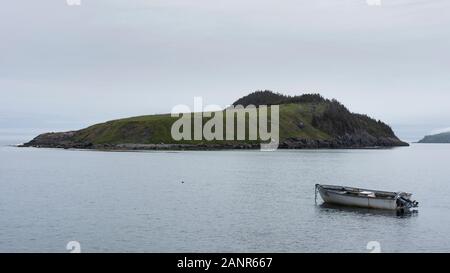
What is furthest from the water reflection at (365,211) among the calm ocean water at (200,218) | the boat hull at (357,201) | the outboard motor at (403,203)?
the outboard motor at (403,203)

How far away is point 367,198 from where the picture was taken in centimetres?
7838

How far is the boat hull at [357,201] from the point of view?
76625 mm

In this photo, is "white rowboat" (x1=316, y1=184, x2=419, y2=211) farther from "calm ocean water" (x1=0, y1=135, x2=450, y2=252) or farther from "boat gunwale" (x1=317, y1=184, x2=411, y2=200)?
A: "calm ocean water" (x1=0, y1=135, x2=450, y2=252)

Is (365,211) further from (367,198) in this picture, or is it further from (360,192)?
(360,192)

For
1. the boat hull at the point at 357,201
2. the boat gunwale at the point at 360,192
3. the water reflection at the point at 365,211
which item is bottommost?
the water reflection at the point at 365,211

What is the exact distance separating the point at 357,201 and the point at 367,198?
1.78 metres

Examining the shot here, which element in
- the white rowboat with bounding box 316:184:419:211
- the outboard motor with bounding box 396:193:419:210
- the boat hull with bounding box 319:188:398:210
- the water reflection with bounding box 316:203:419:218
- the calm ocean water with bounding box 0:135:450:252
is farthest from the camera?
the boat hull with bounding box 319:188:398:210

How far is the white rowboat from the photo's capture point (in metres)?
76.1

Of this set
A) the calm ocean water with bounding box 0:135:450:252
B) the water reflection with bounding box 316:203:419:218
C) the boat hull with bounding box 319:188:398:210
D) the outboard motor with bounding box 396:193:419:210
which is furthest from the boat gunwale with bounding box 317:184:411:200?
the calm ocean water with bounding box 0:135:450:252

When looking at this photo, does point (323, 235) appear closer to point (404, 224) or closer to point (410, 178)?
point (404, 224)

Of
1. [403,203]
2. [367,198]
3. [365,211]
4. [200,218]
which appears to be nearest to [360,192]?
[367,198]

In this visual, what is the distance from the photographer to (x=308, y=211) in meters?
76.9

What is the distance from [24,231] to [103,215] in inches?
545

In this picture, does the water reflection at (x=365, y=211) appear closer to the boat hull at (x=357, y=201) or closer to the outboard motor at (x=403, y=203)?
the boat hull at (x=357, y=201)
